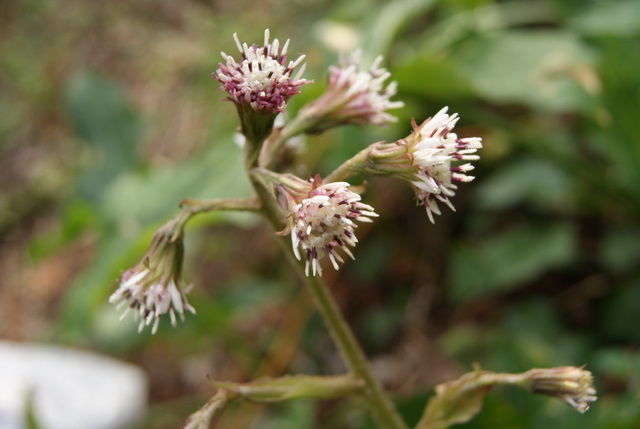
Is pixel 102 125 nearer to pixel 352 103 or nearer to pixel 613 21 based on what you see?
pixel 352 103

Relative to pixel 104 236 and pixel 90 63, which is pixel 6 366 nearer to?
pixel 104 236

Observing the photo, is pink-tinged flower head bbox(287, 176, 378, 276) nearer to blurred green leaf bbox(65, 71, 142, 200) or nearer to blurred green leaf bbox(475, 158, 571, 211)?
blurred green leaf bbox(475, 158, 571, 211)

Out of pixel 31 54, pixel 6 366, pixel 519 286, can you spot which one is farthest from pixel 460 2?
pixel 31 54

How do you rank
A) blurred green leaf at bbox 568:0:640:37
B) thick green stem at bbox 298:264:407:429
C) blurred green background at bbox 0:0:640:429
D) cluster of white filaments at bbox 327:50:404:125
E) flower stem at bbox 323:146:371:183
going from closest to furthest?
flower stem at bbox 323:146:371:183 → thick green stem at bbox 298:264:407:429 → cluster of white filaments at bbox 327:50:404:125 → blurred green leaf at bbox 568:0:640:37 → blurred green background at bbox 0:0:640:429

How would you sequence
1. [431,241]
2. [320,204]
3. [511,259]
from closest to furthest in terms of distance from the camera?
[320,204], [511,259], [431,241]

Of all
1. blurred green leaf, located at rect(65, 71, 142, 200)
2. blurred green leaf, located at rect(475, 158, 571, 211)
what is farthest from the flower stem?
blurred green leaf, located at rect(65, 71, 142, 200)

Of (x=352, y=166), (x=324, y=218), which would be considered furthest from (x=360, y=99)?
(x=324, y=218)
